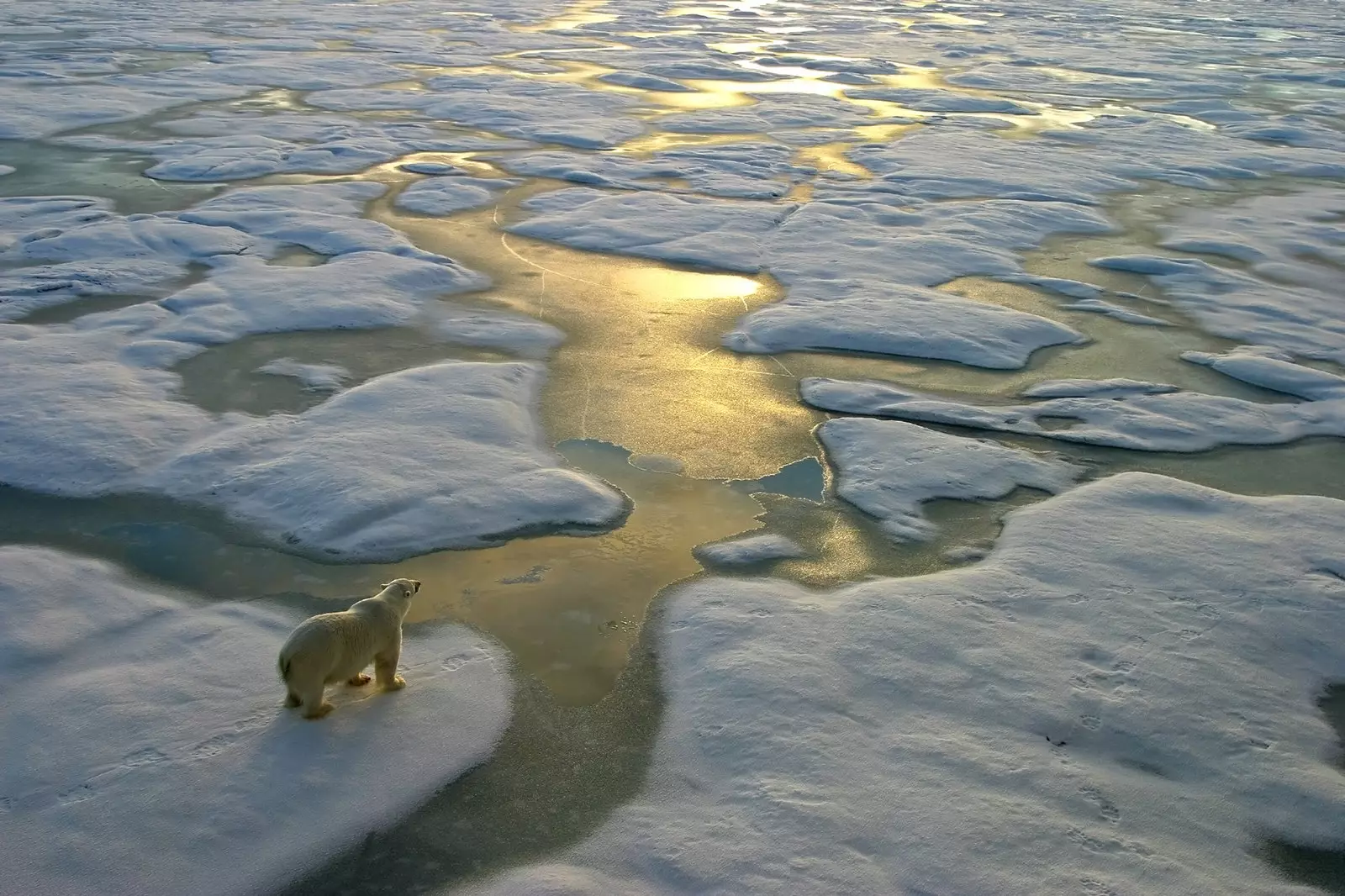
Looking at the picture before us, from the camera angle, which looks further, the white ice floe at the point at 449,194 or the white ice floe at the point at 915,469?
the white ice floe at the point at 449,194

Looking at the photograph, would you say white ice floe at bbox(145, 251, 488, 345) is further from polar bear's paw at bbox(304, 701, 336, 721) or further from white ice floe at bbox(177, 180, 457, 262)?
polar bear's paw at bbox(304, 701, 336, 721)

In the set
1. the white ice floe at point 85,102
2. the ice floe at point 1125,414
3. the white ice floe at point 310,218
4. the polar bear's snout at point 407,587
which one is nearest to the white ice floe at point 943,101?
the white ice floe at point 310,218

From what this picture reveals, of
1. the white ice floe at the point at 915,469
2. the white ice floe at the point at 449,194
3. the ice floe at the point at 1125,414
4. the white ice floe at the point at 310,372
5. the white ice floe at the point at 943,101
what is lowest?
the white ice floe at the point at 310,372

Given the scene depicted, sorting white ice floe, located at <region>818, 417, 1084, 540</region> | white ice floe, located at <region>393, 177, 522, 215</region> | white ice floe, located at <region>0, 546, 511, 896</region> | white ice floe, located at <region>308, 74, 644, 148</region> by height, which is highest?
white ice floe, located at <region>308, 74, 644, 148</region>

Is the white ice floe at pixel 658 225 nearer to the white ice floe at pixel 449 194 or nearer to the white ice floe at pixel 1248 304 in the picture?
the white ice floe at pixel 449 194

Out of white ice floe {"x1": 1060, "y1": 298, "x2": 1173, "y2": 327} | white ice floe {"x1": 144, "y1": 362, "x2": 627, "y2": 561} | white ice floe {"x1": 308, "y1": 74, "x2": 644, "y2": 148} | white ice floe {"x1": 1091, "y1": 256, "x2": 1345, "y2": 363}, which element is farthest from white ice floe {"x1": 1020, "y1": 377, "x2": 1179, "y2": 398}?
white ice floe {"x1": 308, "y1": 74, "x2": 644, "y2": 148}

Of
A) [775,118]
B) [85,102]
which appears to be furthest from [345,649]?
[85,102]
